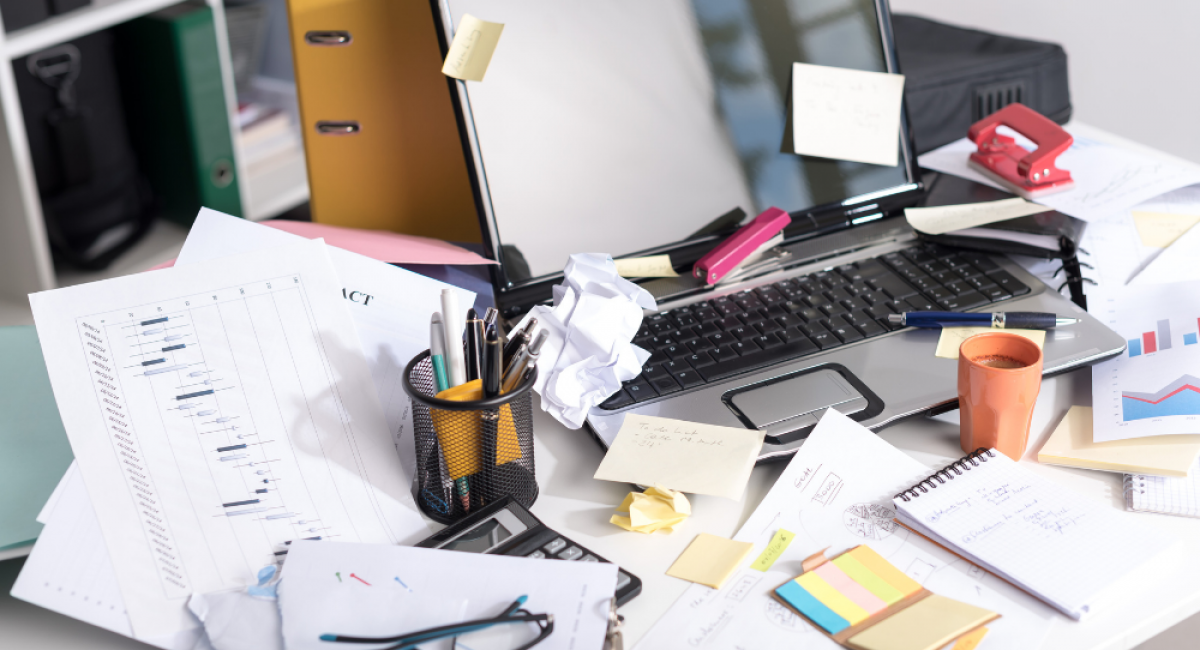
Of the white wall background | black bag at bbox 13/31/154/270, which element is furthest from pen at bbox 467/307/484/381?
the white wall background

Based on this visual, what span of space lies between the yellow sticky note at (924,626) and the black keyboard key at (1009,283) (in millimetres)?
399

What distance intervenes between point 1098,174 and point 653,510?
29.2 inches

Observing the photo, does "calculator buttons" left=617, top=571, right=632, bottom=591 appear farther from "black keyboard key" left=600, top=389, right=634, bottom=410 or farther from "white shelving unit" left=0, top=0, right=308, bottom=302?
"white shelving unit" left=0, top=0, right=308, bottom=302

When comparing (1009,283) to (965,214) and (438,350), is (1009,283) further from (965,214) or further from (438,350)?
(438,350)

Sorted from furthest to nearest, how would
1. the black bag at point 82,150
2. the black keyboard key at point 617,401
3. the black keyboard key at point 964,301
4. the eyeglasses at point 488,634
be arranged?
the black bag at point 82,150 → the black keyboard key at point 964,301 → the black keyboard key at point 617,401 → the eyeglasses at point 488,634

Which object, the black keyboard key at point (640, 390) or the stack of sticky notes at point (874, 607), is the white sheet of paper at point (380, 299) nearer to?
the black keyboard key at point (640, 390)

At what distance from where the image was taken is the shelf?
4.66 ft

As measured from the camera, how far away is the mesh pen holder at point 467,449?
0.61 meters

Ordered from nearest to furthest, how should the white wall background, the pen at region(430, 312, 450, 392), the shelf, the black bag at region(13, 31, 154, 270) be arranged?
the pen at region(430, 312, 450, 392) < the shelf < the black bag at region(13, 31, 154, 270) < the white wall background

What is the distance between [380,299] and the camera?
2.35ft

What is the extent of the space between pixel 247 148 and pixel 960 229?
5.41ft

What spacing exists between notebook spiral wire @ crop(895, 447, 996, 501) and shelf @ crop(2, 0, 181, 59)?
1.49 metres

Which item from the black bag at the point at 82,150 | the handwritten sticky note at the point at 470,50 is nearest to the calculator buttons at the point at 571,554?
the handwritten sticky note at the point at 470,50

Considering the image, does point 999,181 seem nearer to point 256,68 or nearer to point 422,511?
point 422,511
